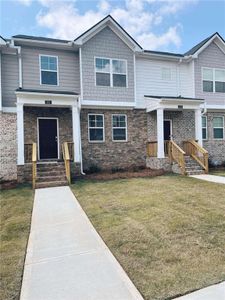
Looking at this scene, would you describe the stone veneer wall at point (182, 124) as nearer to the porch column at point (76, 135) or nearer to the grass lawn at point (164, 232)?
the porch column at point (76, 135)

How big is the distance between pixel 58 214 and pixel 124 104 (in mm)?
9246

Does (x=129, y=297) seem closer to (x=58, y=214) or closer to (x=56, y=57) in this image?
(x=58, y=214)

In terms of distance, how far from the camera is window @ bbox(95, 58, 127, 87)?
1401cm

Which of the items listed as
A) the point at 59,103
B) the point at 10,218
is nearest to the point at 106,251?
the point at 10,218

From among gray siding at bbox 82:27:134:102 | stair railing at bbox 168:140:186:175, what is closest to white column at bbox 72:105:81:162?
gray siding at bbox 82:27:134:102

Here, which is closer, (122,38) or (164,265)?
(164,265)

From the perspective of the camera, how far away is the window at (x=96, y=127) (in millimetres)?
14372

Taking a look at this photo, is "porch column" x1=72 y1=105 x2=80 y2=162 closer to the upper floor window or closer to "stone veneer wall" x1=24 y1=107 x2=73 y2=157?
"stone veneer wall" x1=24 y1=107 x2=73 y2=157

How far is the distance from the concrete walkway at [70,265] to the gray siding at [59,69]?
917 centimetres

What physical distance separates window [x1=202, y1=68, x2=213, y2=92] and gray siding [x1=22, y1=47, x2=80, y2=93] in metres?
8.19

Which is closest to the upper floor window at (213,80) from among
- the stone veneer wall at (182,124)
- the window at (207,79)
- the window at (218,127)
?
the window at (207,79)

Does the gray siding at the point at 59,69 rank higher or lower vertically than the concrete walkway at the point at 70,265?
higher

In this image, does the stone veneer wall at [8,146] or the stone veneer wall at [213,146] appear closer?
the stone veneer wall at [8,146]

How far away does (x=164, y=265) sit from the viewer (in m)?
3.50
